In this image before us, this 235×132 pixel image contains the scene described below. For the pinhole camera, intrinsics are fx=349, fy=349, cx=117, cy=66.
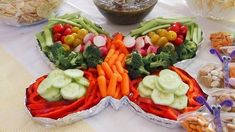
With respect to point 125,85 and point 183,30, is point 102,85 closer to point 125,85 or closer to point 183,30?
point 125,85

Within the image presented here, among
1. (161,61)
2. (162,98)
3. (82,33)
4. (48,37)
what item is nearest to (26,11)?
(48,37)

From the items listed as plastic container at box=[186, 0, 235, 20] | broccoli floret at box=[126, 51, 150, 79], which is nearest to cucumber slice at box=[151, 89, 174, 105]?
A: broccoli floret at box=[126, 51, 150, 79]

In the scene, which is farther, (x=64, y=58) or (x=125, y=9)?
(x=125, y=9)

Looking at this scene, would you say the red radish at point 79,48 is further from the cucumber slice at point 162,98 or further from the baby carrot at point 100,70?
the cucumber slice at point 162,98

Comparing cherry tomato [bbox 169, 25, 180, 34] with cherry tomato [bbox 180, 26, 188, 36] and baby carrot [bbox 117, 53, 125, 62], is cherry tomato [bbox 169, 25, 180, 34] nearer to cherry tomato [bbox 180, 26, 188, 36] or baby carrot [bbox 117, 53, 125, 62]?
cherry tomato [bbox 180, 26, 188, 36]

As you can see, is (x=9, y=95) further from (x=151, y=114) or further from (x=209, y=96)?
(x=209, y=96)

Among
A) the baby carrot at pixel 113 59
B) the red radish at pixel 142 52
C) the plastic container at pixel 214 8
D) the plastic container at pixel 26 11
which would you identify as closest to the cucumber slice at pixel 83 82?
the baby carrot at pixel 113 59
